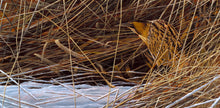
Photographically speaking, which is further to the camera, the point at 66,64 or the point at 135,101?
the point at 66,64

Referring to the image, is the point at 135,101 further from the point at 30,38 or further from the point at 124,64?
the point at 30,38

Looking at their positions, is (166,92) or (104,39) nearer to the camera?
(166,92)

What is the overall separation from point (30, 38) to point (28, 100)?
0.21 m

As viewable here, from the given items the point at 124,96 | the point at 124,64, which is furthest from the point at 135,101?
the point at 124,64

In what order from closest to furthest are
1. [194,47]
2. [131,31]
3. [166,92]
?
1. [166,92]
2. [194,47]
3. [131,31]

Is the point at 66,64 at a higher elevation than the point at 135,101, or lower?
higher

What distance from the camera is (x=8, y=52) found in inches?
28.0

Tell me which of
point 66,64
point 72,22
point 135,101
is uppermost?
point 72,22

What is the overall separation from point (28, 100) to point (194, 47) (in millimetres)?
458

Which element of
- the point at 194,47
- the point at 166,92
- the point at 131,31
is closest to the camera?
the point at 166,92

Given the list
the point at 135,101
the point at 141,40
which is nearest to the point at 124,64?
the point at 141,40

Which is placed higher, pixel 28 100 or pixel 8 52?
pixel 8 52

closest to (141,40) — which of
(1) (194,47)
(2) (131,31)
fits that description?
(2) (131,31)

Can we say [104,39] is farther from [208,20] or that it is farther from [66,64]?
[208,20]
